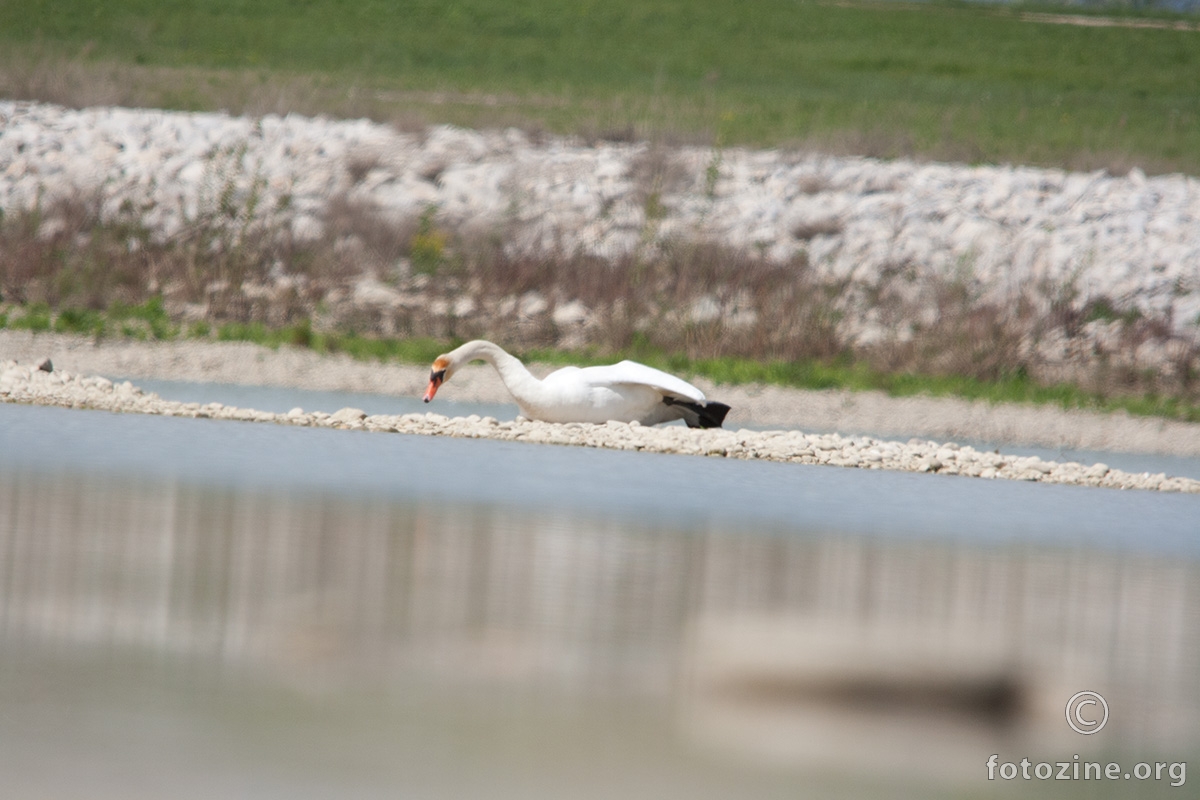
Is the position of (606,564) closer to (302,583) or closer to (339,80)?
(302,583)

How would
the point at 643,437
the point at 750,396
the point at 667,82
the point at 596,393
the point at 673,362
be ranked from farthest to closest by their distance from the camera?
1. the point at 667,82
2. the point at 673,362
3. the point at 750,396
4. the point at 596,393
5. the point at 643,437

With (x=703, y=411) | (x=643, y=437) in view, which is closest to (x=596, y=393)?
(x=643, y=437)

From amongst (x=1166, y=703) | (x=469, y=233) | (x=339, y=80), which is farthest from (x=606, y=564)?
(x=339, y=80)

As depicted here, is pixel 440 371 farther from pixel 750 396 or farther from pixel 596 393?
pixel 750 396

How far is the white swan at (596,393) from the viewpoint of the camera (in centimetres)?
1481

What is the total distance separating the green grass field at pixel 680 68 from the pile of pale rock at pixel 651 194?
1.52 m

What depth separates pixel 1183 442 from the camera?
19688 mm

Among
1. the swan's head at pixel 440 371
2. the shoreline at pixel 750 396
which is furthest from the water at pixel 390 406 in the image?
the swan's head at pixel 440 371

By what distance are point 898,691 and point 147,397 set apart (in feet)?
34.3

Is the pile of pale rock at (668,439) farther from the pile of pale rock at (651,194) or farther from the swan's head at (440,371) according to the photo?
the pile of pale rock at (651,194)

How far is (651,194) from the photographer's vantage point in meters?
26.9

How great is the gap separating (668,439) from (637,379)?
2.15ft

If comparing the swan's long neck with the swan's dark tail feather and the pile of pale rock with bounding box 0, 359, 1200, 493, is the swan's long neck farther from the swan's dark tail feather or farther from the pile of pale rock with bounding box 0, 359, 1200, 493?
the swan's dark tail feather

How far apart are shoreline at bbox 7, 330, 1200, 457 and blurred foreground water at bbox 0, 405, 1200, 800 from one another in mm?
7982
